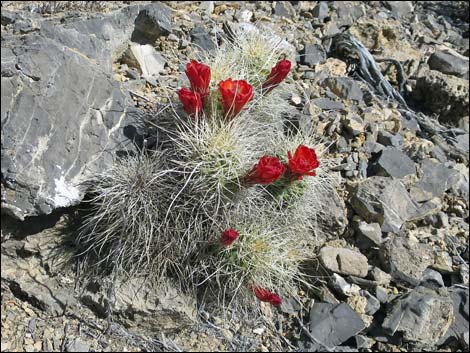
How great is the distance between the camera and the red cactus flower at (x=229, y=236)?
2.95 m

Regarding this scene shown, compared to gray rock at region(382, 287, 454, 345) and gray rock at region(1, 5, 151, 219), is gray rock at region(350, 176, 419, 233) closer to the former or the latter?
gray rock at region(382, 287, 454, 345)

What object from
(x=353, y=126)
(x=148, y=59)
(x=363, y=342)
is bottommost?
(x=363, y=342)

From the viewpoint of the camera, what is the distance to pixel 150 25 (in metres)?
4.25

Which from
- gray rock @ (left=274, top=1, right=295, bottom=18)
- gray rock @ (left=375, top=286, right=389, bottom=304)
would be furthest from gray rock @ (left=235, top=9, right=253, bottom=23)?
gray rock @ (left=375, top=286, right=389, bottom=304)

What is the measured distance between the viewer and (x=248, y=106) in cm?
355

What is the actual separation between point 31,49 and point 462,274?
294 cm

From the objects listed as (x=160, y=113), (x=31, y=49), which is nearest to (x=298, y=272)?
Result: (x=160, y=113)

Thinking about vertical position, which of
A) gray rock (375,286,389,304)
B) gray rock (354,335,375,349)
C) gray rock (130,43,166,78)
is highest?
gray rock (130,43,166,78)

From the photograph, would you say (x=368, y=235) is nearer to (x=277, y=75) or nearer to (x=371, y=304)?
(x=371, y=304)

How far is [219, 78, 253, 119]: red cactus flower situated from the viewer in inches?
125

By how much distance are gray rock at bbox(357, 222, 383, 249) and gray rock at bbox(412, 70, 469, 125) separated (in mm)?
1748

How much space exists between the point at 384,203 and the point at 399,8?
129 inches

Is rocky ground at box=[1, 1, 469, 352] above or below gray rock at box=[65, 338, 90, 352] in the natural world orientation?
above

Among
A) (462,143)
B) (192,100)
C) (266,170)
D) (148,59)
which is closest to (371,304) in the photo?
(266,170)
